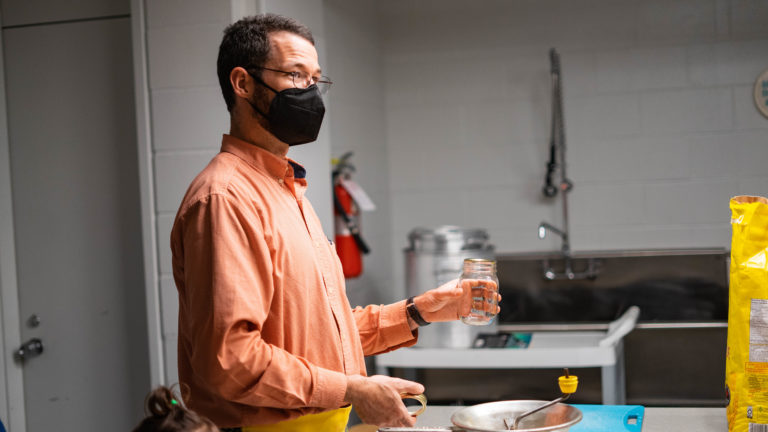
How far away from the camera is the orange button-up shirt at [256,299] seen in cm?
117

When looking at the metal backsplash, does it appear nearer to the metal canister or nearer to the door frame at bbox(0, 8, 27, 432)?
the metal canister

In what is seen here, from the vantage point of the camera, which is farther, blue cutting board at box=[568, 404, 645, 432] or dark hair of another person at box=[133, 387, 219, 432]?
blue cutting board at box=[568, 404, 645, 432]

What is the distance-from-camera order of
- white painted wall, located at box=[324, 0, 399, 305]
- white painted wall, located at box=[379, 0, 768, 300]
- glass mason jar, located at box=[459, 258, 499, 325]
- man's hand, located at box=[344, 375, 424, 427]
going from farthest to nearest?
white painted wall, located at box=[379, 0, 768, 300], white painted wall, located at box=[324, 0, 399, 305], glass mason jar, located at box=[459, 258, 499, 325], man's hand, located at box=[344, 375, 424, 427]

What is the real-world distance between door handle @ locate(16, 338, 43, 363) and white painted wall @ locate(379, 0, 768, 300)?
5.76 ft

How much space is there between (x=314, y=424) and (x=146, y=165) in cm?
109

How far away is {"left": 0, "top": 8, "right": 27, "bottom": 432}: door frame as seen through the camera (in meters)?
2.34

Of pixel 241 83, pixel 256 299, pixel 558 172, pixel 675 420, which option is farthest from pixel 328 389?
pixel 558 172

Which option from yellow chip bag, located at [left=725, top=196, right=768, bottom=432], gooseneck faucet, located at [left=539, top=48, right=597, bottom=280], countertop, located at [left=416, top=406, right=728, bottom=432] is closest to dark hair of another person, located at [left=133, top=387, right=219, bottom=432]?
countertop, located at [left=416, top=406, right=728, bottom=432]

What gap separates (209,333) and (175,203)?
3.44 feet

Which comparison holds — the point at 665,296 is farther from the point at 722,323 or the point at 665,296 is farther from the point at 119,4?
the point at 119,4

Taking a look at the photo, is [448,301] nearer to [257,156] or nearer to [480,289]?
[480,289]

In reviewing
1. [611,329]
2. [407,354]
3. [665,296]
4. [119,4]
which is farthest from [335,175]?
[665,296]

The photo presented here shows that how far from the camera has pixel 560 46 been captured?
345 centimetres

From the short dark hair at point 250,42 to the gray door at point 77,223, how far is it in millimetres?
1008
